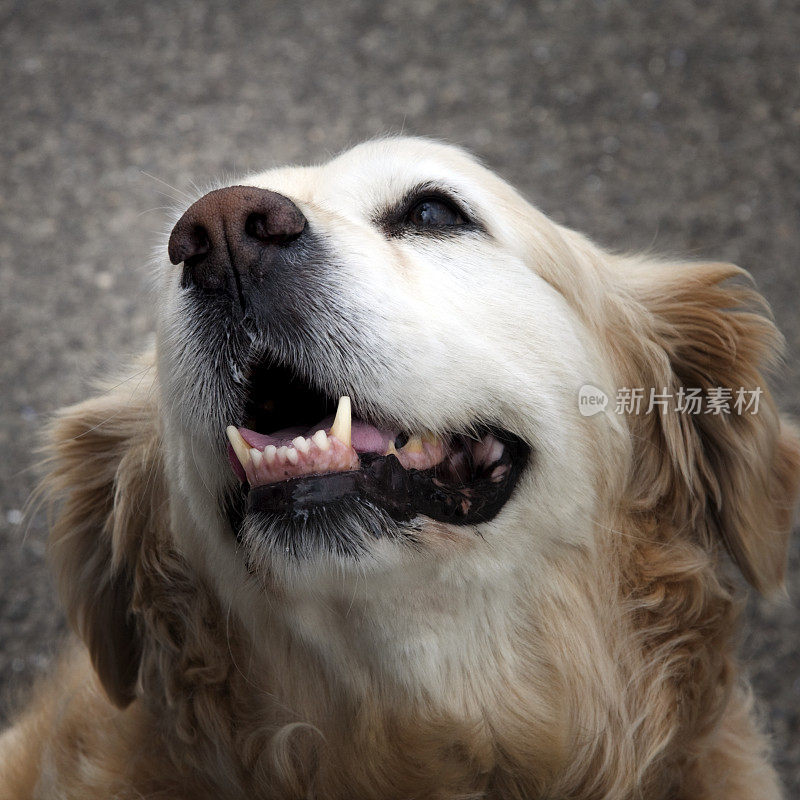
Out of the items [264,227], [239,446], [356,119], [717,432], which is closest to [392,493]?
[239,446]

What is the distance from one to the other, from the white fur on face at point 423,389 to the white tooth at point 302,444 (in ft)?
0.46

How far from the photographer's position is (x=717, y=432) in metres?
1.93

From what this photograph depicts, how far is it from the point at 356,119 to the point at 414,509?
2642 millimetres

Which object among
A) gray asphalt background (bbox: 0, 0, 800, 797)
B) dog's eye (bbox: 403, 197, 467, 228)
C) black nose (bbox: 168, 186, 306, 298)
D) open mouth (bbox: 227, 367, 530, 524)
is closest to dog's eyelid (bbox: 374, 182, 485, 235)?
dog's eye (bbox: 403, 197, 467, 228)

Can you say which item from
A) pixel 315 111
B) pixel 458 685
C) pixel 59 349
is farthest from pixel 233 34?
pixel 458 685

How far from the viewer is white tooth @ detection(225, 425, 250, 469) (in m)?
1.45

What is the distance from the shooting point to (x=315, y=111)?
3779mm

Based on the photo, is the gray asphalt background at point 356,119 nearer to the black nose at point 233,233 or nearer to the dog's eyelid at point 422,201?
the dog's eyelid at point 422,201

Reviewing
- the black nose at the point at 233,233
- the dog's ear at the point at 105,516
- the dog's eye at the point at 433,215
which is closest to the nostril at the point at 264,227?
the black nose at the point at 233,233

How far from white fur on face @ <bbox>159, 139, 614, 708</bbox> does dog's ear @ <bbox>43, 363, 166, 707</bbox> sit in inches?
9.8

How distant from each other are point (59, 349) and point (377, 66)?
5.72ft

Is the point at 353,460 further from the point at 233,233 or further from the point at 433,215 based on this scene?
the point at 433,215

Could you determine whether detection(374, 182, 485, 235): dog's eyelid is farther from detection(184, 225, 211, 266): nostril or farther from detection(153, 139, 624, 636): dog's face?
detection(184, 225, 211, 266): nostril

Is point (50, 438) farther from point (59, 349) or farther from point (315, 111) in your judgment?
point (315, 111)
